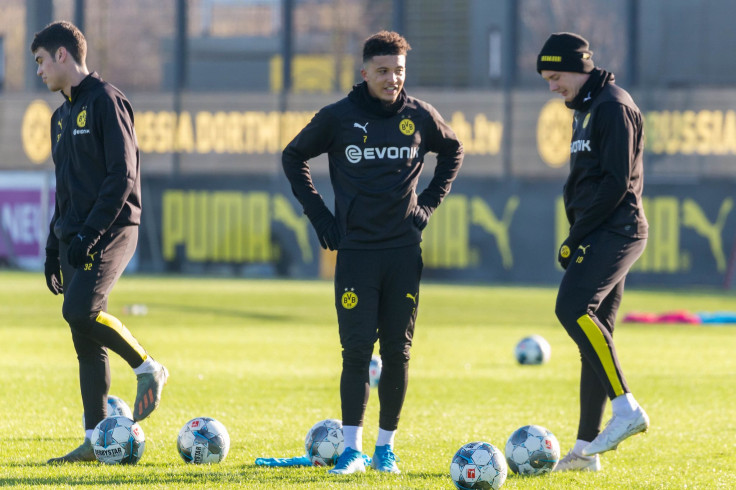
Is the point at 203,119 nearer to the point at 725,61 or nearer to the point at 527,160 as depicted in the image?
the point at 527,160

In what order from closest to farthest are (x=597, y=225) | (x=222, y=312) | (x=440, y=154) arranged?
(x=597, y=225) < (x=440, y=154) < (x=222, y=312)

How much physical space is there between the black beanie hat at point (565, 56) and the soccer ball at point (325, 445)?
2.21m

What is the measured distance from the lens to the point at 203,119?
107ft

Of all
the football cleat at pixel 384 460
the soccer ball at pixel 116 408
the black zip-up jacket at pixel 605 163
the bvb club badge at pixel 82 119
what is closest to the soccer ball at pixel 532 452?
the football cleat at pixel 384 460

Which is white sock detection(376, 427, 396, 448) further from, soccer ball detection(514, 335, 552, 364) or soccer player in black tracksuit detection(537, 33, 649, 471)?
soccer ball detection(514, 335, 552, 364)

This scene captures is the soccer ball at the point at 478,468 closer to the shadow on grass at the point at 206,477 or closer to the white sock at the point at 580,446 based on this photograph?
the shadow on grass at the point at 206,477

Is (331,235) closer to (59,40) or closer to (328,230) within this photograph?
(328,230)

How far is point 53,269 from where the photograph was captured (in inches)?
281

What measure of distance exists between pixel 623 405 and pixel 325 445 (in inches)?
62.4

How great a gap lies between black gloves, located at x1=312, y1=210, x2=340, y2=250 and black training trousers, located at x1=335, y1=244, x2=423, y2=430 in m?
0.07

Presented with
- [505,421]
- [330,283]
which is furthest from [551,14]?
[505,421]

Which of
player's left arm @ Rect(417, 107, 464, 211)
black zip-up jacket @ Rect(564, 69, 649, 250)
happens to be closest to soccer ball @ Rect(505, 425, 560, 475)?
black zip-up jacket @ Rect(564, 69, 649, 250)

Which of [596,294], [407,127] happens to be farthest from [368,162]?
[596,294]

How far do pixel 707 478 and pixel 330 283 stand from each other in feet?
76.4
